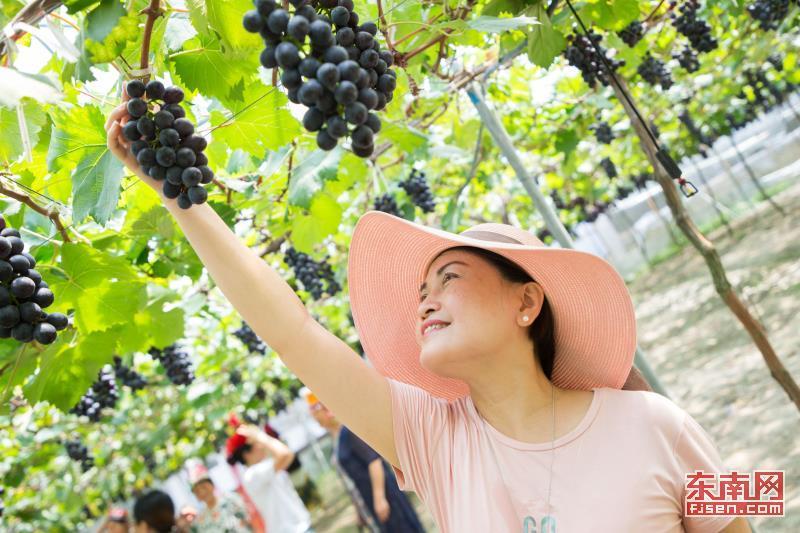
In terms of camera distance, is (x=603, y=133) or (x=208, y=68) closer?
(x=208, y=68)

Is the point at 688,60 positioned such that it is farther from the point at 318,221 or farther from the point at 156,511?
the point at 156,511

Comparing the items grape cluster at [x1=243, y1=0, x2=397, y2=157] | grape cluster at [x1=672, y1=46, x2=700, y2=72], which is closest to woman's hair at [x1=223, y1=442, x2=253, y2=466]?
grape cluster at [x1=672, y1=46, x2=700, y2=72]

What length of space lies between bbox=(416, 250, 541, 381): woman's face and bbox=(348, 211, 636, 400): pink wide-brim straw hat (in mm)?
60

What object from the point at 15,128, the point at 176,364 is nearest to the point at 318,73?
the point at 15,128

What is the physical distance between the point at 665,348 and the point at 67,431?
7.77m

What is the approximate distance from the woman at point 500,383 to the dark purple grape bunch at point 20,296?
44 centimetres

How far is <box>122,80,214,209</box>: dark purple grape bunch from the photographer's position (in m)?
1.24

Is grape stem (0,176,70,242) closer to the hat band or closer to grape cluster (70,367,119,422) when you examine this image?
the hat band

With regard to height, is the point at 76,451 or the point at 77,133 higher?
the point at 77,133

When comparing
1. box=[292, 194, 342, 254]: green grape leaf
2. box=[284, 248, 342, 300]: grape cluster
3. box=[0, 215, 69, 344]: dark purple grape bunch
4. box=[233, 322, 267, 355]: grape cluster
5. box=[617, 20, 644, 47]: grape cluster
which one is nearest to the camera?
box=[0, 215, 69, 344]: dark purple grape bunch

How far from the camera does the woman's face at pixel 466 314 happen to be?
5.58 feet

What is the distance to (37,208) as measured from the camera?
2.02 m

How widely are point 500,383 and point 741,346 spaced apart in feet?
22.7

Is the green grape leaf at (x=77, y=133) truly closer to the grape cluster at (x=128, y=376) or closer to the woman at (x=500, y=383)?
the woman at (x=500, y=383)
